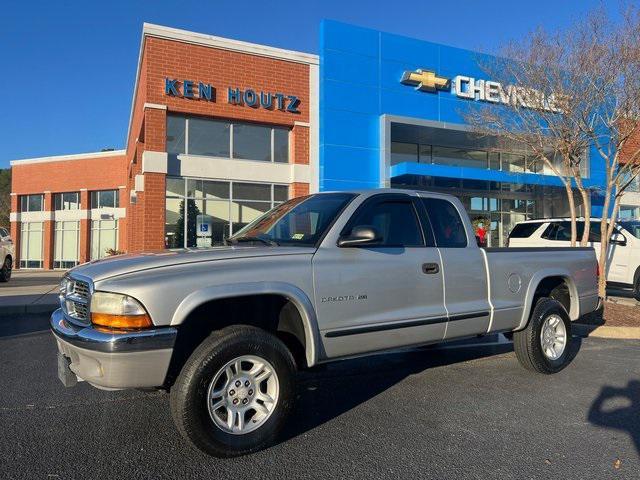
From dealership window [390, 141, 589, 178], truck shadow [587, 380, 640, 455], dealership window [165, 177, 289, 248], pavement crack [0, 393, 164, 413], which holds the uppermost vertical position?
dealership window [390, 141, 589, 178]

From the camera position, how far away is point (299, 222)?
4.40 meters

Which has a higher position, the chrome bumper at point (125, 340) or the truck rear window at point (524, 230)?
the truck rear window at point (524, 230)

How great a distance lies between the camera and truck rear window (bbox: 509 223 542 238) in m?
13.5

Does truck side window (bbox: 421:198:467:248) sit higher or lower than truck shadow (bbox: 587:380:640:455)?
higher

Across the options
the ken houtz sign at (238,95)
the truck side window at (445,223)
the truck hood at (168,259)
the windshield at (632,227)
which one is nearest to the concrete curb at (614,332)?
the truck side window at (445,223)

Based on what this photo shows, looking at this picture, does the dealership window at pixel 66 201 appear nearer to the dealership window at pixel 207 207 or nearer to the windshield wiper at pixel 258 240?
the dealership window at pixel 207 207

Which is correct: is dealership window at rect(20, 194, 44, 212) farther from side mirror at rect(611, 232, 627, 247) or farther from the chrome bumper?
the chrome bumper

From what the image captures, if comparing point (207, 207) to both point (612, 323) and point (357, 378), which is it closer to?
point (612, 323)

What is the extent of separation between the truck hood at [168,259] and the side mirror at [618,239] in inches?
404

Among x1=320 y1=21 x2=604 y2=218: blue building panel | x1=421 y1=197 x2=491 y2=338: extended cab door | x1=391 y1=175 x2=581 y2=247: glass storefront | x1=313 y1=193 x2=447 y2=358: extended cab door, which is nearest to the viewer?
x1=313 y1=193 x2=447 y2=358: extended cab door

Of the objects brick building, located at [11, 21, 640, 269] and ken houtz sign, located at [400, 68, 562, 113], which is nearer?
brick building, located at [11, 21, 640, 269]

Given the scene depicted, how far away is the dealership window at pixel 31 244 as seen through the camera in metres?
32.5

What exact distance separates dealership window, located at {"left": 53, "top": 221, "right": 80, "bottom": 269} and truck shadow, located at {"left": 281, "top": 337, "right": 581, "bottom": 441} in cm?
2956

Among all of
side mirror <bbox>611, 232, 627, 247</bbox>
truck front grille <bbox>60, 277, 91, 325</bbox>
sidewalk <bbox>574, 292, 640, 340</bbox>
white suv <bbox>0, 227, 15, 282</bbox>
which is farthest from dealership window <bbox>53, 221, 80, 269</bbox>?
truck front grille <bbox>60, 277, 91, 325</bbox>
